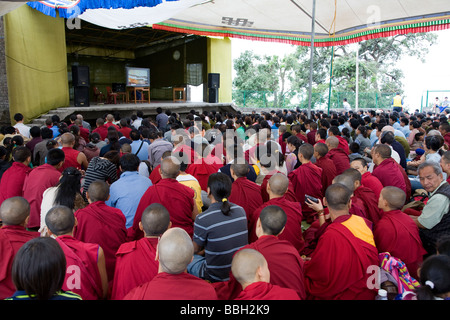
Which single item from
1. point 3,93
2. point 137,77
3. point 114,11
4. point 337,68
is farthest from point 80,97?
point 337,68

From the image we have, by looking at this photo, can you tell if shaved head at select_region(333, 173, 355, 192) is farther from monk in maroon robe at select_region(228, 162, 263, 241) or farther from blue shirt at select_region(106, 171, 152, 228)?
blue shirt at select_region(106, 171, 152, 228)

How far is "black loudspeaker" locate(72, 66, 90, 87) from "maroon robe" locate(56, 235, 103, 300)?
32.3 feet

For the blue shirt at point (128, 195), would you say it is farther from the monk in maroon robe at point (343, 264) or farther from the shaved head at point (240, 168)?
the monk in maroon robe at point (343, 264)

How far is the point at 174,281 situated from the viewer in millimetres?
1688

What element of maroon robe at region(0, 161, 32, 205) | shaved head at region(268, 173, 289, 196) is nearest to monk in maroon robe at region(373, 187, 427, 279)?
shaved head at region(268, 173, 289, 196)

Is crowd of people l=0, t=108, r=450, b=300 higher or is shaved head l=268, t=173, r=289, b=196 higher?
shaved head l=268, t=173, r=289, b=196

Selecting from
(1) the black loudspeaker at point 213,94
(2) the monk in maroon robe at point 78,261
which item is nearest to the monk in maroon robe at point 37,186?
(2) the monk in maroon robe at point 78,261

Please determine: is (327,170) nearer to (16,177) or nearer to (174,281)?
(174,281)

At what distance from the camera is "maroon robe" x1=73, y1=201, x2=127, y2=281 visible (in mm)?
2627

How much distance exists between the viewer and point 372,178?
376cm

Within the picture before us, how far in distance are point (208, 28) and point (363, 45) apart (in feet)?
49.8

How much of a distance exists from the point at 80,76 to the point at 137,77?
12.9 ft

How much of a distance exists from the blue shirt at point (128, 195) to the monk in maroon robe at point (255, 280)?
185 cm

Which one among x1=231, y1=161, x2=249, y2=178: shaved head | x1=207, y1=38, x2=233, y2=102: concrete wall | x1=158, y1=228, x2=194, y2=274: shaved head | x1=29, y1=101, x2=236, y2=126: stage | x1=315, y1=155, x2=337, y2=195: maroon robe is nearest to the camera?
x1=158, y1=228, x2=194, y2=274: shaved head
